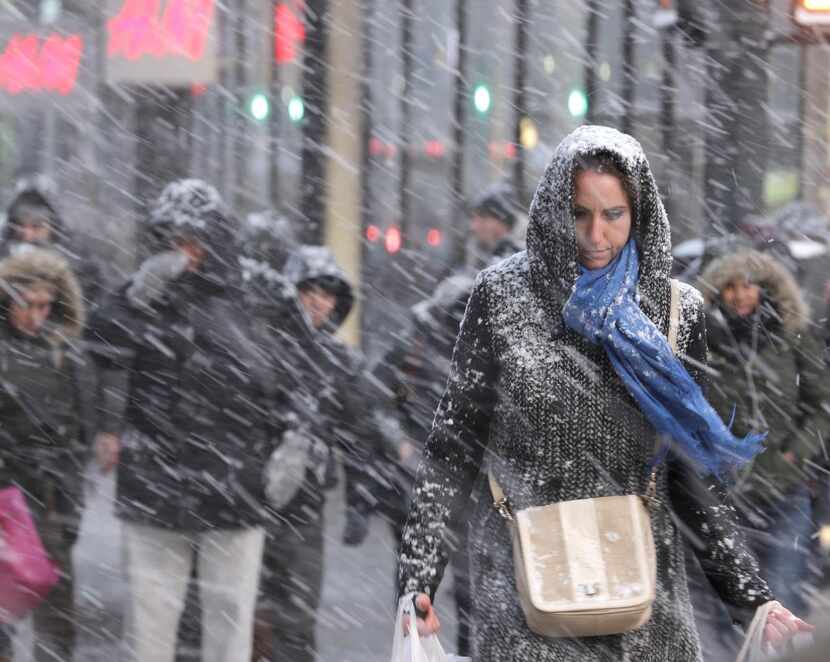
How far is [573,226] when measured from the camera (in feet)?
10.5

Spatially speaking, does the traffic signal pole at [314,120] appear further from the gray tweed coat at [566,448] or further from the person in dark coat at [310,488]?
the gray tweed coat at [566,448]

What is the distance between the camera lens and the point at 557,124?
29.2 meters

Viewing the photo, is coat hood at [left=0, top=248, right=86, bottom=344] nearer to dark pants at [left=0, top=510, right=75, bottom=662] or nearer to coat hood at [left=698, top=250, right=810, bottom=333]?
dark pants at [left=0, top=510, right=75, bottom=662]

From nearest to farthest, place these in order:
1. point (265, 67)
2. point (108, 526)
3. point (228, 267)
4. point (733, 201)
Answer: point (228, 267) < point (733, 201) < point (108, 526) < point (265, 67)

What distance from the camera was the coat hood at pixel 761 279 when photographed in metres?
7.06

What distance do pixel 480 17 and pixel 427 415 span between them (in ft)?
73.1

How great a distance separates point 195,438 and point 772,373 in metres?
2.77

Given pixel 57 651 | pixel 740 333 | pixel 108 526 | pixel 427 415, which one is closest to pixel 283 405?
pixel 427 415

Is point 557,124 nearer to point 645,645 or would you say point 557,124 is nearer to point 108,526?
point 108,526

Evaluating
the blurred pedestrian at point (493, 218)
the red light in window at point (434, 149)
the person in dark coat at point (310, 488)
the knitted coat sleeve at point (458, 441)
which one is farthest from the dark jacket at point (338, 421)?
the red light in window at point (434, 149)

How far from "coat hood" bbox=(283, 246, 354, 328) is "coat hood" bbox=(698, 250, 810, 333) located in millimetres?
1684

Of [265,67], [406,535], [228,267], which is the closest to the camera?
[406,535]

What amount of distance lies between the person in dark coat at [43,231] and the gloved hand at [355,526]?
292 cm

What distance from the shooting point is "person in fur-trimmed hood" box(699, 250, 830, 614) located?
268 inches
